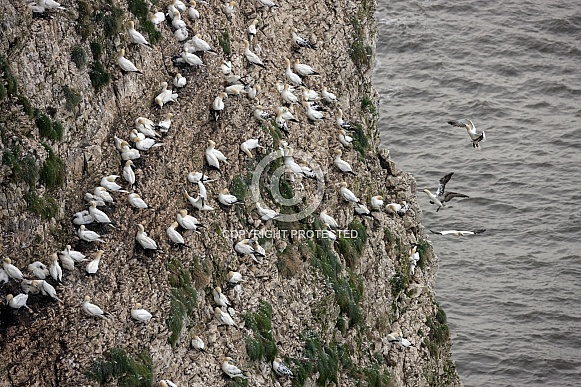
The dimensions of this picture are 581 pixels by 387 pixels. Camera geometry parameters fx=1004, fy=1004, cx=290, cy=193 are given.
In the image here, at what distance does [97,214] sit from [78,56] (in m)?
3.02

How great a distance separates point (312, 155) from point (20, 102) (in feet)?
23.0

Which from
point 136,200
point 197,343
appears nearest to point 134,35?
point 136,200

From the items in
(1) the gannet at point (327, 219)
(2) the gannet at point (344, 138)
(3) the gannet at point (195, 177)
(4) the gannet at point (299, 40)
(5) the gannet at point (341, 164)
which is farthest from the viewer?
(4) the gannet at point (299, 40)

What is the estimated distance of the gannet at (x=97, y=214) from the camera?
1744 centimetres

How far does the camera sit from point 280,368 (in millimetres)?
18719

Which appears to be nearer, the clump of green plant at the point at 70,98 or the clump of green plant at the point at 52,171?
the clump of green plant at the point at 52,171

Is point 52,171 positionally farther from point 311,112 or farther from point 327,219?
point 311,112

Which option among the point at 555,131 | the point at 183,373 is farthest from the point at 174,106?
the point at 555,131

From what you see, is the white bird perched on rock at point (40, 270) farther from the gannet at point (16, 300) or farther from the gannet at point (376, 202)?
the gannet at point (376, 202)

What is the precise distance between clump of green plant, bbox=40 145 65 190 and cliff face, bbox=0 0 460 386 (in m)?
0.03

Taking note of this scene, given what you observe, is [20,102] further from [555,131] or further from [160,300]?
[555,131]

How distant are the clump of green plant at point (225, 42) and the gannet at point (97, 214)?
5.34 meters

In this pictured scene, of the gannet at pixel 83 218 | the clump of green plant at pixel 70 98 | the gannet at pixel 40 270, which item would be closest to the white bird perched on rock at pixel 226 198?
the gannet at pixel 83 218

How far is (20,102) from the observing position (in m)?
17.1
